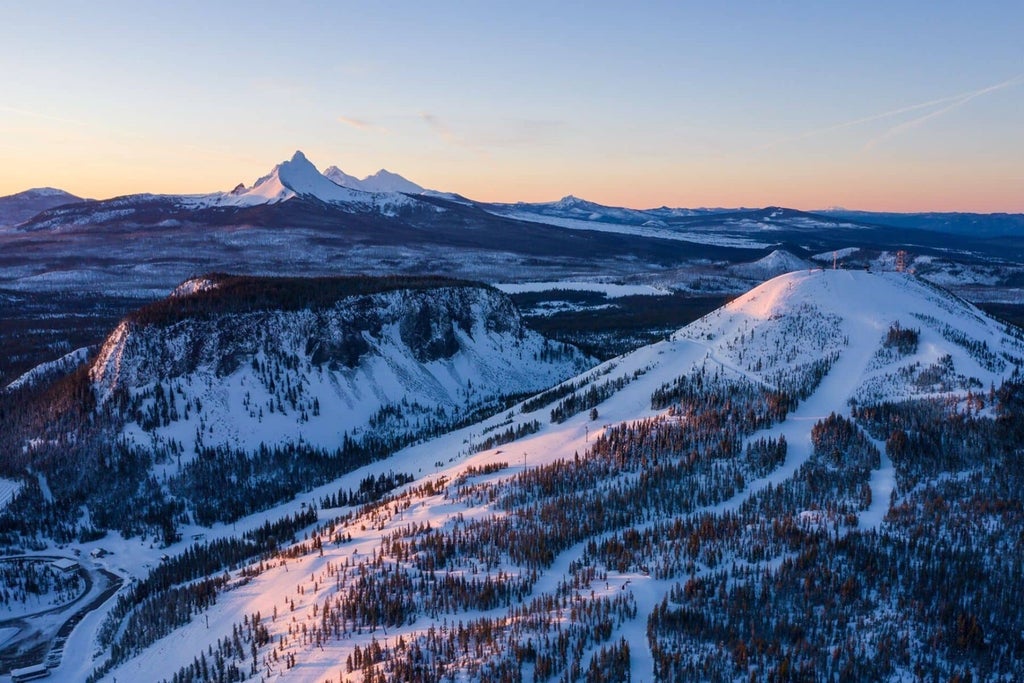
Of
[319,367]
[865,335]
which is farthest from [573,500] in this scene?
[319,367]

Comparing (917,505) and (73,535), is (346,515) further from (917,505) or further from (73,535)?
(917,505)

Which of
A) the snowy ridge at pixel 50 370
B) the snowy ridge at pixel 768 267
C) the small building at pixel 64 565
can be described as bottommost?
the small building at pixel 64 565

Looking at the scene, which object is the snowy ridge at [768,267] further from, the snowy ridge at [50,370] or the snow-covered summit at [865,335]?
the snowy ridge at [50,370]

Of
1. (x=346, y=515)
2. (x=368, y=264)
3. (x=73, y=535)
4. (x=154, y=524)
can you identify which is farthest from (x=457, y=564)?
(x=368, y=264)

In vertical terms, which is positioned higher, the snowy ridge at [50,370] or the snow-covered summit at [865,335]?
the snow-covered summit at [865,335]

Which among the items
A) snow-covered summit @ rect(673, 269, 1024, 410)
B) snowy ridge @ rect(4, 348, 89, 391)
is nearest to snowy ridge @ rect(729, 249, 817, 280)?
snow-covered summit @ rect(673, 269, 1024, 410)

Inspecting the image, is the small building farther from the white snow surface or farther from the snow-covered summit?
the white snow surface

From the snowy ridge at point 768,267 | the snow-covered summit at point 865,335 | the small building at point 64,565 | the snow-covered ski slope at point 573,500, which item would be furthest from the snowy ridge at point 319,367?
the snowy ridge at point 768,267
